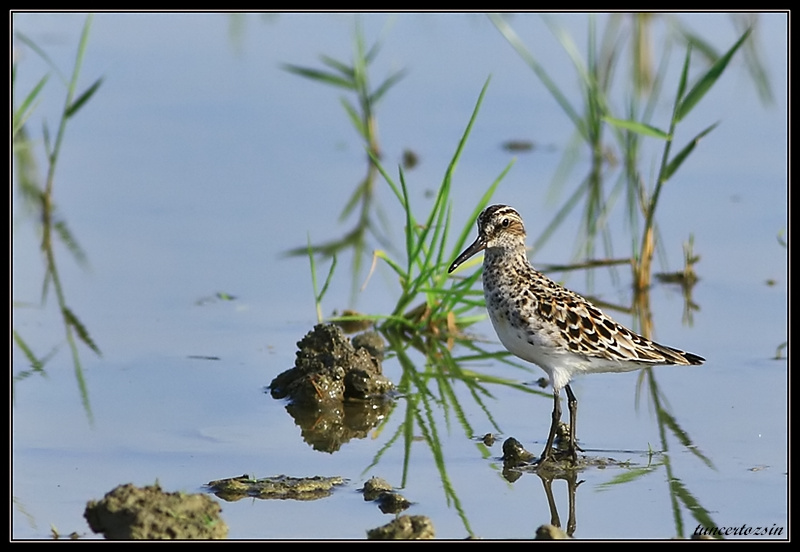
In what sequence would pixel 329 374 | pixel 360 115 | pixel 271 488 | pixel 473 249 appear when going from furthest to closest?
pixel 360 115 < pixel 329 374 < pixel 473 249 < pixel 271 488

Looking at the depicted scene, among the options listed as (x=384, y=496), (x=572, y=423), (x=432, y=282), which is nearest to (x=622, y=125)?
(x=432, y=282)

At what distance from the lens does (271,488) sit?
709cm

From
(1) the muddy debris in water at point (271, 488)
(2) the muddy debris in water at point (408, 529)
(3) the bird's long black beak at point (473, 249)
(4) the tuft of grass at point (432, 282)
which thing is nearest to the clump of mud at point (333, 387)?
(4) the tuft of grass at point (432, 282)

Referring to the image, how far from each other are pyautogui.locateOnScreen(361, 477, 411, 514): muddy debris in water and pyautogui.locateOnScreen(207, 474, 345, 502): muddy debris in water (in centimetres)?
22

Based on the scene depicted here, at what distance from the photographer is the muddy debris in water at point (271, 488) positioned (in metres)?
Result: 7.03

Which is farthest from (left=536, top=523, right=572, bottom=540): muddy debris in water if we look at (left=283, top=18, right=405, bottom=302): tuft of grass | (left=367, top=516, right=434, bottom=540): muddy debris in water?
(left=283, top=18, right=405, bottom=302): tuft of grass

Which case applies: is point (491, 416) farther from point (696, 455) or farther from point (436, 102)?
point (436, 102)

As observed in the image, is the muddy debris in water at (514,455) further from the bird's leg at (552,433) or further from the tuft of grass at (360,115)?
the tuft of grass at (360,115)

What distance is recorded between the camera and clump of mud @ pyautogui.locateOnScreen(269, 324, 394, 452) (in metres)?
8.43

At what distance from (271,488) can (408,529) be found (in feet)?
3.52

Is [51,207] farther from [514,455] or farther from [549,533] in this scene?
[549,533]

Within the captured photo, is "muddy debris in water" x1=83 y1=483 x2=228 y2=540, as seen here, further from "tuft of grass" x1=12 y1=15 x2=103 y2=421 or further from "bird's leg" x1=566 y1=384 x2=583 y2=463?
"bird's leg" x1=566 y1=384 x2=583 y2=463

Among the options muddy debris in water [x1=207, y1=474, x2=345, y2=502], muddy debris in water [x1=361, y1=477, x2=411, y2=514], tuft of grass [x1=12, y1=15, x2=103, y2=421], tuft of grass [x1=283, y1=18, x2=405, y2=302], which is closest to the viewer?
muddy debris in water [x1=361, y1=477, x2=411, y2=514]

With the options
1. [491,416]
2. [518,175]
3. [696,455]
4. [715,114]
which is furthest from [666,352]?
[715,114]
